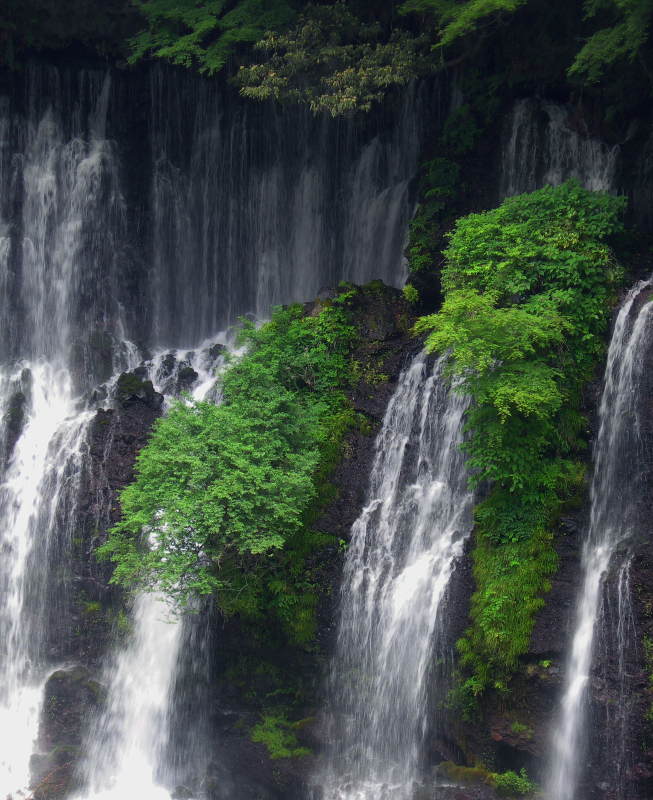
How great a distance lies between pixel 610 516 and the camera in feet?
46.1

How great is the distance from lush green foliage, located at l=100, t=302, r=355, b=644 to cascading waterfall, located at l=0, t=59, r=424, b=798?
516 centimetres

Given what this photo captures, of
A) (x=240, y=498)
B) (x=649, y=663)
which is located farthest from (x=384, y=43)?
(x=649, y=663)

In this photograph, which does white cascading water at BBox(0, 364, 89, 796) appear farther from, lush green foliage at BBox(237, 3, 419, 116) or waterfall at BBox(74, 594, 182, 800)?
lush green foliage at BBox(237, 3, 419, 116)

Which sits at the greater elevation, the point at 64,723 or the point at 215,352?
the point at 215,352

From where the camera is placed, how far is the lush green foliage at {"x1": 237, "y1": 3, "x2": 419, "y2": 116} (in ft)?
63.7

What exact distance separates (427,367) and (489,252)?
264 centimetres

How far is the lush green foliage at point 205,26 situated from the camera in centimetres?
2178

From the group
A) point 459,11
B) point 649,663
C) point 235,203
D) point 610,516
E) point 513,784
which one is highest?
point 459,11

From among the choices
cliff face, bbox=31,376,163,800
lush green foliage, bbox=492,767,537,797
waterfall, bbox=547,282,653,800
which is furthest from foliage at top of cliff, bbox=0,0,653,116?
lush green foliage, bbox=492,767,537,797

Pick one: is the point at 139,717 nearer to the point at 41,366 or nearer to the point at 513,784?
the point at 513,784

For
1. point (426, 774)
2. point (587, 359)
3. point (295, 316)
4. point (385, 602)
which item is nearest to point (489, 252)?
point (587, 359)

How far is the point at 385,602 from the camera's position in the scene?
15547mm

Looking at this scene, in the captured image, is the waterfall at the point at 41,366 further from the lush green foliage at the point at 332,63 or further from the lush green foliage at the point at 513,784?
the lush green foliage at the point at 513,784

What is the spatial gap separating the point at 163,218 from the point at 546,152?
1089cm
